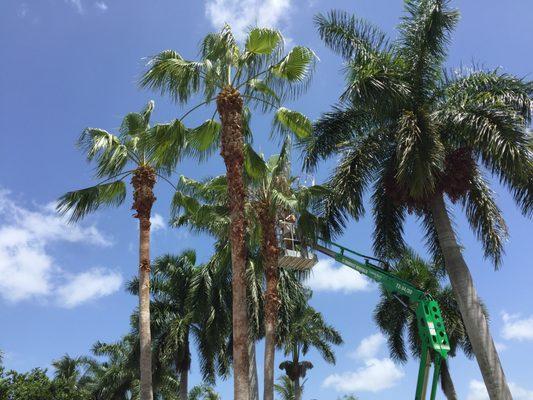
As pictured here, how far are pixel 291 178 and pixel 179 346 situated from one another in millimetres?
12766

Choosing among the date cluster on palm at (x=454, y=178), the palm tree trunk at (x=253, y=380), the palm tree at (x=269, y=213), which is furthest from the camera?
the palm tree trunk at (x=253, y=380)

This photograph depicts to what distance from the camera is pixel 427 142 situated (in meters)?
15.4

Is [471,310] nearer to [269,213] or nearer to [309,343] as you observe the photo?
[269,213]

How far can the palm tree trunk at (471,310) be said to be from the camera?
46.7 feet

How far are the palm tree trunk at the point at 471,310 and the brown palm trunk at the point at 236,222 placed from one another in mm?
5649

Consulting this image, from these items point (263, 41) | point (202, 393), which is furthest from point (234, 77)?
point (202, 393)

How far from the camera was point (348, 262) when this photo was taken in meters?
19.1

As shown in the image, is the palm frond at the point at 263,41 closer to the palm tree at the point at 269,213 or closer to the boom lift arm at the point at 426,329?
the palm tree at the point at 269,213

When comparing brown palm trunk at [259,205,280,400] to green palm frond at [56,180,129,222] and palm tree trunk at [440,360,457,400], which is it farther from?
palm tree trunk at [440,360,457,400]

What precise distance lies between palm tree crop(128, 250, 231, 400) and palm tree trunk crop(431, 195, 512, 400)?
1359cm

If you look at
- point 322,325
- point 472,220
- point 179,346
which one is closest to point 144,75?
point 472,220

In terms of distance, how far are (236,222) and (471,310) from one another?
624 centimetres

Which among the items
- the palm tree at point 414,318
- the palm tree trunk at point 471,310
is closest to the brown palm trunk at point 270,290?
the palm tree trunk at point 471,310

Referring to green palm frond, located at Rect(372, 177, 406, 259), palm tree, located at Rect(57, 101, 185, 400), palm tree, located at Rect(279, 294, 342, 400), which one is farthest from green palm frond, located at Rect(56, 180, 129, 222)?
palm tree, located at Rect(279, 294, 342, 400)
